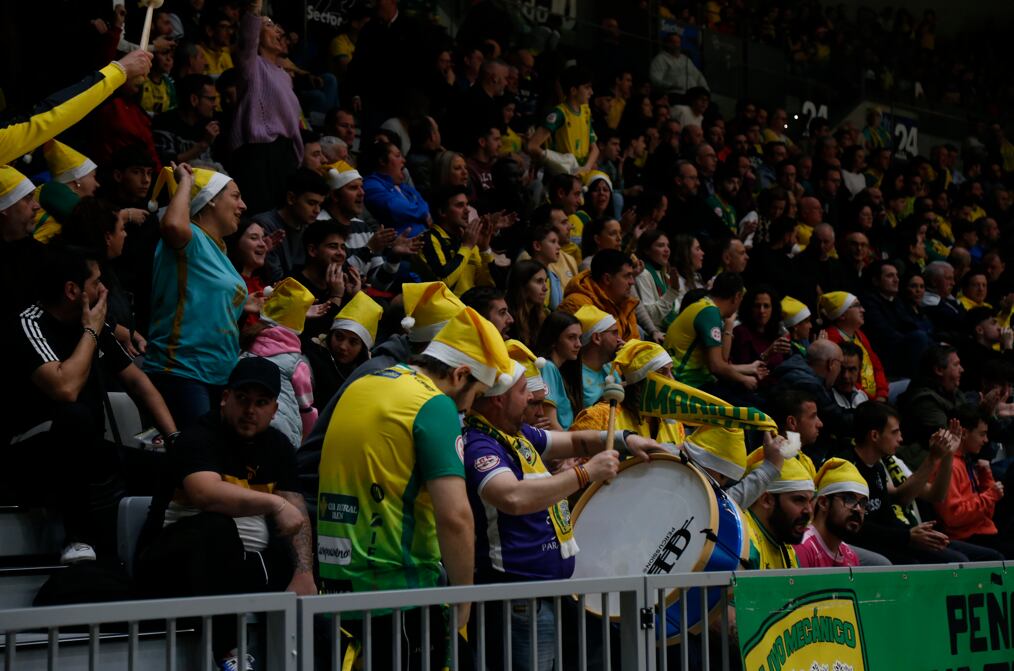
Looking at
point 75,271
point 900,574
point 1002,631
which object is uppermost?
point 75,271

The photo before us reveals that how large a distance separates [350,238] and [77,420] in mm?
3646

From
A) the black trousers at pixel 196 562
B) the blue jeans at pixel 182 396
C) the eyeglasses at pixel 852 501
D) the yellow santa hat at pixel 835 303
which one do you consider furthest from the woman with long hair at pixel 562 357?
the yellow santa hat at pixel 835 303

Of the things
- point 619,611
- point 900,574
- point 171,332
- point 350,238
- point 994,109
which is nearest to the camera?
point 619,611

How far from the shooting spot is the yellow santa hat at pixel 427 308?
223 inches

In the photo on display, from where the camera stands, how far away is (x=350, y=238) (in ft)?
29.8

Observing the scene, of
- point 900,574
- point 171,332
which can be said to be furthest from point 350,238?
point 900,574

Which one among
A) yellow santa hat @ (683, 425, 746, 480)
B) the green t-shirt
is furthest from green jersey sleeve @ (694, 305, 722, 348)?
yellow santa hat @ (683, 425, 746, 480)

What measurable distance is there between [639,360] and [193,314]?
7.71ft

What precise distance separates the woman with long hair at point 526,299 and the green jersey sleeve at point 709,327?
58.9 inches

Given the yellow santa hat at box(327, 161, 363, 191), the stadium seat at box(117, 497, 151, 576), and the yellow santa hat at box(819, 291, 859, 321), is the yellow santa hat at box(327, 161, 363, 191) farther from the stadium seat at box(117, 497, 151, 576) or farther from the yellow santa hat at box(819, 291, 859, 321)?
the yellow santa hat at box(819, 291, 859, 321)

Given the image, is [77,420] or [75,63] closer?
[77,420]

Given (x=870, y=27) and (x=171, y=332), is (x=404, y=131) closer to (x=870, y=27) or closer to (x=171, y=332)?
(x=171, y=332)

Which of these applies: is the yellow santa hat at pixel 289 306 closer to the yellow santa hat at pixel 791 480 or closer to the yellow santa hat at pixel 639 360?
→ the yellow santa hat at pixel 639 360

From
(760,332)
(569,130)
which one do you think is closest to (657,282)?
(760,332)
